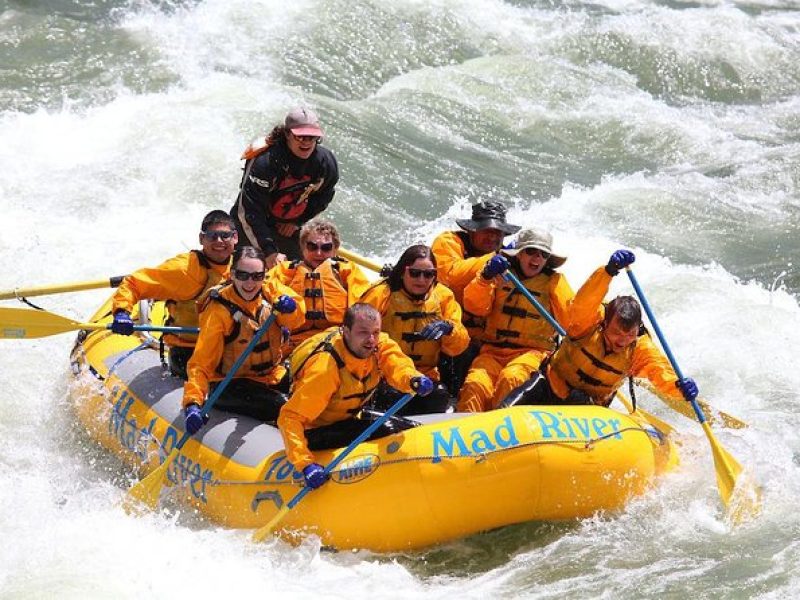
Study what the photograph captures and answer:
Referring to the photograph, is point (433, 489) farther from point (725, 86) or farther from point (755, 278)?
point (725, 86)

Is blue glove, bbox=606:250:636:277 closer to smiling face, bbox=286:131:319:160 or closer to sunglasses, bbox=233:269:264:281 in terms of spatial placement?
sunglasses, bbox=233:269:264:281

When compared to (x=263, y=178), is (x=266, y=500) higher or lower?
lower

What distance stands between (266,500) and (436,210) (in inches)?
218

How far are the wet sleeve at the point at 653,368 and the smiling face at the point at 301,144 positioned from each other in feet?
6.98

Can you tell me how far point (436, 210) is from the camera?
11.1 metres

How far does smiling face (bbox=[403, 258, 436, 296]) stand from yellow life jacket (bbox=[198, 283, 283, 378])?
0.68m

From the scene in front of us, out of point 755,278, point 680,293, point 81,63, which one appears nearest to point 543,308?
point 680,293

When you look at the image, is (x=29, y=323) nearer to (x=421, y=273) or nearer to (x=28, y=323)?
(x=28, y=323)

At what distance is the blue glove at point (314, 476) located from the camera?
18.4ft

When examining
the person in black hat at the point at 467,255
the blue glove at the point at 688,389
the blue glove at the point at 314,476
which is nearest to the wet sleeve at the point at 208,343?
the blue glove at the point at 314,476

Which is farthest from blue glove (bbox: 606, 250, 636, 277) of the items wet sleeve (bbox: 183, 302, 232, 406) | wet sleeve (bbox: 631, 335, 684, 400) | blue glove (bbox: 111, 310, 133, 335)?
blue glove (bbox: 111, 310, 133, 335)

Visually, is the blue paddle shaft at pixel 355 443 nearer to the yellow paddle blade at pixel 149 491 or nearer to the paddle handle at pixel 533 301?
the yellow paddle blade at pixel 149 491

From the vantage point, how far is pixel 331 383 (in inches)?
226

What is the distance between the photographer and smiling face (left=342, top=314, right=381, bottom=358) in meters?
5.61
